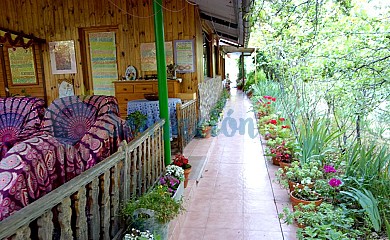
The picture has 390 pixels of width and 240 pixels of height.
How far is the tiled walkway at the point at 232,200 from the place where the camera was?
238 centimetres

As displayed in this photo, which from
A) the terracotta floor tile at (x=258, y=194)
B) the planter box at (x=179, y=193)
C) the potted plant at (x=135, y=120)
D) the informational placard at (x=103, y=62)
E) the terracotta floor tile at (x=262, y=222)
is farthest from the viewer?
the informational placard at (x=103, y=62)

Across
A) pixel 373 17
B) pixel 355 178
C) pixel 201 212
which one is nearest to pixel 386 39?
pixel 373 17

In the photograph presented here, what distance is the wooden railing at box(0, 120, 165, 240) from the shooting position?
1158 mm

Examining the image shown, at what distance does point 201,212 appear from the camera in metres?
2.71

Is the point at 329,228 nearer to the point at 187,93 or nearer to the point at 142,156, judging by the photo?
the point at 142,156

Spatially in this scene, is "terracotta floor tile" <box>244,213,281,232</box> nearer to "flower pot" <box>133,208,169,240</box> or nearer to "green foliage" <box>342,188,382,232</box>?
"green foliage" <box>342,188,382,232</box>

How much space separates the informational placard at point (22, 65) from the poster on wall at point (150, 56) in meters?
2.18

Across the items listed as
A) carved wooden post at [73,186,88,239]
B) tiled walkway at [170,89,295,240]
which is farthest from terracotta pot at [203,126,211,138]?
carved wooden post at [73,186,88,239]

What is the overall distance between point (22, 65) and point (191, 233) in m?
5.03

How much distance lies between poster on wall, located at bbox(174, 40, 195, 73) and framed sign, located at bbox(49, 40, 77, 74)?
77.2 inches

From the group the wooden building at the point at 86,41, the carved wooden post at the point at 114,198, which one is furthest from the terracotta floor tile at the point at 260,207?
the wooden building at the point at 86,41

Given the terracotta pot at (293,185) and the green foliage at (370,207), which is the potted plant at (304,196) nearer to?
the terracotta pot at (293,185)

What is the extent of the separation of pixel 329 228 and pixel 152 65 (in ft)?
13.1

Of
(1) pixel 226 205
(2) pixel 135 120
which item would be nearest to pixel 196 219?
(1) pixel 226 205
